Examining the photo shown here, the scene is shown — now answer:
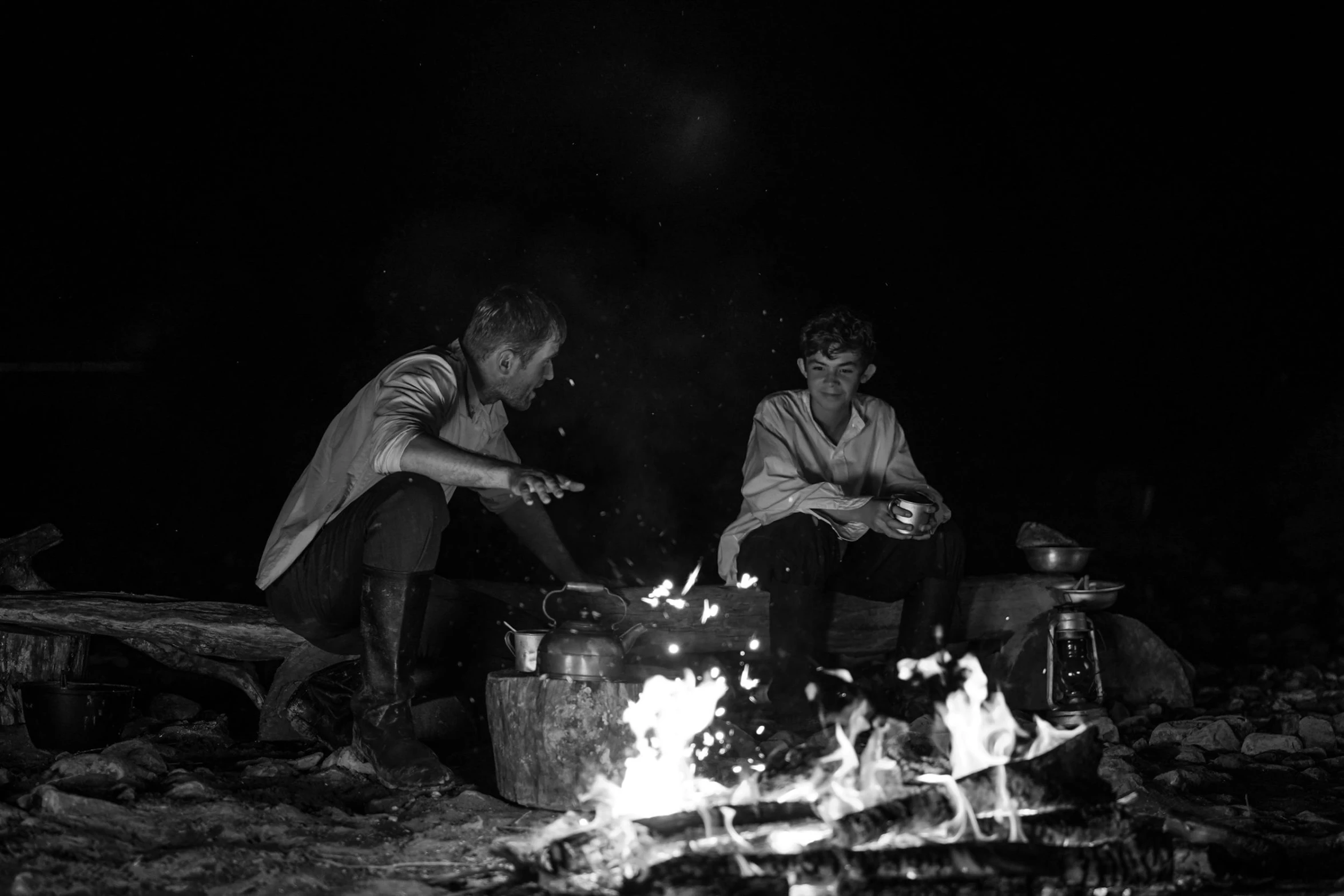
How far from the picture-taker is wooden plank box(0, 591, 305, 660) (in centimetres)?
473

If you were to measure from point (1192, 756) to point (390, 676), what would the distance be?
3034 millimetres

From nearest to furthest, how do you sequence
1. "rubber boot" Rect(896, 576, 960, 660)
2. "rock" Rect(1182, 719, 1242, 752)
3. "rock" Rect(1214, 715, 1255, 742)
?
1. "rock" Rect(1182, 719, 1242, 752)
2. "rock" Rect(1214, 715, 1255, 742)
3. "rubber boot" Rect(896, 576, 960, 660)

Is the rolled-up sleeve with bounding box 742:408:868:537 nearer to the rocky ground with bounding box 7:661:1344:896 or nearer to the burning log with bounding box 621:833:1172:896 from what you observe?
the rocky ground with bounding box 7:661:1344:896

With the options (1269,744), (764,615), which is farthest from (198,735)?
(1269,744)

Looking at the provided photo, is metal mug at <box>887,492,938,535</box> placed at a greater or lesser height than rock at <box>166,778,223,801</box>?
greater

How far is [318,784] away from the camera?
151 inches

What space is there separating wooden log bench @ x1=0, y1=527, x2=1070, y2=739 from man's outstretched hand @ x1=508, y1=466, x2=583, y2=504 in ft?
4.53

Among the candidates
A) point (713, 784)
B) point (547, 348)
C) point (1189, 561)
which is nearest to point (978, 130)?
point (1189, 561)

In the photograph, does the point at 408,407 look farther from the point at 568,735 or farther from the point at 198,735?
the point at 198,735

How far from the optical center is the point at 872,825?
2.50m

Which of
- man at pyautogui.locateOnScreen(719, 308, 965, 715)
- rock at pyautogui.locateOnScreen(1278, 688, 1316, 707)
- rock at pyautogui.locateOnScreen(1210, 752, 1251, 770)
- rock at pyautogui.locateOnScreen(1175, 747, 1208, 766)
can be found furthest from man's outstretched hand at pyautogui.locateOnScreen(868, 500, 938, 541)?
rock at pyautogui.locateOnScreen(1278, 688, 1316, 707)

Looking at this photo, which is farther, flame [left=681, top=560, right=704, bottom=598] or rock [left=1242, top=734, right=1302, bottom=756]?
rock [left=1242, top=734, right=1302, bottom=756]

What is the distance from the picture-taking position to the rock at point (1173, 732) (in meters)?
4.70

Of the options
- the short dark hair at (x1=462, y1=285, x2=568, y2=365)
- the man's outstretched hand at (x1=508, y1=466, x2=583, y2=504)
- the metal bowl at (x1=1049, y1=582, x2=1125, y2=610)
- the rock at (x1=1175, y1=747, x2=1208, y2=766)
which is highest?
the short dark hair at (x1=462, y1=285, x2=568, y2=365)
